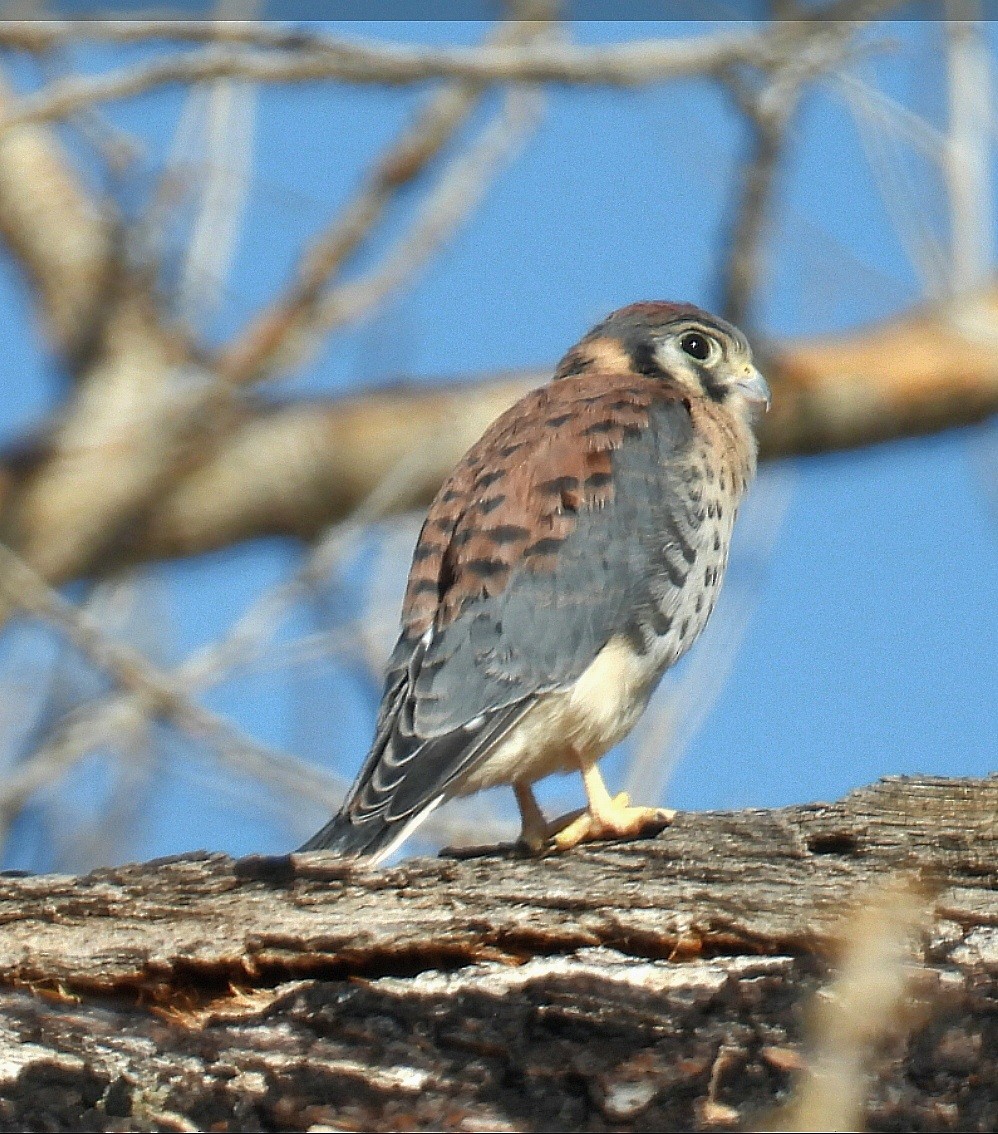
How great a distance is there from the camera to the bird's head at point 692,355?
4531mm

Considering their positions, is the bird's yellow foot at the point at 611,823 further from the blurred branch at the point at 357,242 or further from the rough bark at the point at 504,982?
the blurred branch at the point at 357,242

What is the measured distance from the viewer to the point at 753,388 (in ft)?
14.9

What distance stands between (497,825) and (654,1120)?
105 inches

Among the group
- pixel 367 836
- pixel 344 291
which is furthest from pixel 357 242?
pixel 367 836

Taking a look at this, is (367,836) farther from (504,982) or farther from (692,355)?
(692,355)

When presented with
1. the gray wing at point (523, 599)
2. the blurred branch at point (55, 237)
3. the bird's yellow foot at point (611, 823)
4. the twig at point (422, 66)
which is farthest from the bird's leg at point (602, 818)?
the blurred branch at point (55, 237)

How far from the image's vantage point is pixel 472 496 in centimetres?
384

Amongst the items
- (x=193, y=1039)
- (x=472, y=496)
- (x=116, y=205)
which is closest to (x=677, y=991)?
(x=193, y=1039)

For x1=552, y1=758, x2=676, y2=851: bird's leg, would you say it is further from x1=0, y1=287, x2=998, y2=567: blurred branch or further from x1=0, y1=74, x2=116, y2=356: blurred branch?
x1=0, y1=74, x2=116, y2=356: blurred branch

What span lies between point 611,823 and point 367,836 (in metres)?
0.54

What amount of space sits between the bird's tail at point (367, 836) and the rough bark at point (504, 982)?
0.23m

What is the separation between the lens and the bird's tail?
323 cm

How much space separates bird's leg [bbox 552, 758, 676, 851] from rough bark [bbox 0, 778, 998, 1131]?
9.9 inches

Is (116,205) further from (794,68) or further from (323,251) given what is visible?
(794,68)
